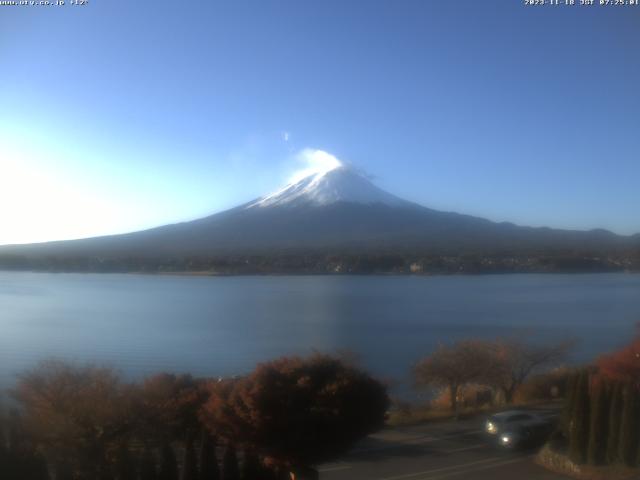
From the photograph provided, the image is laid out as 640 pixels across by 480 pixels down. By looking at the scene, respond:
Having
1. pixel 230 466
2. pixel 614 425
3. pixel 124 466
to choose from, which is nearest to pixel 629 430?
pixel 614 425

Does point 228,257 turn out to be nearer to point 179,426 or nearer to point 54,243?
point 54,243

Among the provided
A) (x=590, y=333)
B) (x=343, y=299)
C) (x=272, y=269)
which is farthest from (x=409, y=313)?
(x=272, y=269)

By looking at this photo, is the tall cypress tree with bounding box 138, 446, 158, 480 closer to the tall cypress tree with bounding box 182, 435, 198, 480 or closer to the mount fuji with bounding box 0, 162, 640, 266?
the tall cypress tree with bounding box 182, 435, 198, 480

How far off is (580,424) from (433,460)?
157cm

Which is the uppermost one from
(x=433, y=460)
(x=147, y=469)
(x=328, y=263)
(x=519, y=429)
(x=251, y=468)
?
(x=328, y=263)

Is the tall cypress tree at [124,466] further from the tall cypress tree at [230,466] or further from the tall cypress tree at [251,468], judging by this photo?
the tall cypress tree at [251,468]

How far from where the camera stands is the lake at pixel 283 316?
14.0m

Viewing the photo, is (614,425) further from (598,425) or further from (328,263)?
(328,263)

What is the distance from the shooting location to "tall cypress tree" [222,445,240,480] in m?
5.82

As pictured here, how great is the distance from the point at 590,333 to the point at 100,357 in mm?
12741

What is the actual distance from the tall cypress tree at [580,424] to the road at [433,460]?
1.17 feet

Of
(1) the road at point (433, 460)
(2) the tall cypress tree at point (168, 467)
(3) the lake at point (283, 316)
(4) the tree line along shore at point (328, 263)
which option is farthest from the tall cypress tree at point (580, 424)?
(4) the tree line along shore at point (328, 263)

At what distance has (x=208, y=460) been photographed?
5840 millimetres

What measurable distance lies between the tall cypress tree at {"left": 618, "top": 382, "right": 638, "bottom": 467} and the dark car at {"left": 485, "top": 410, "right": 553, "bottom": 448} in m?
1.39
